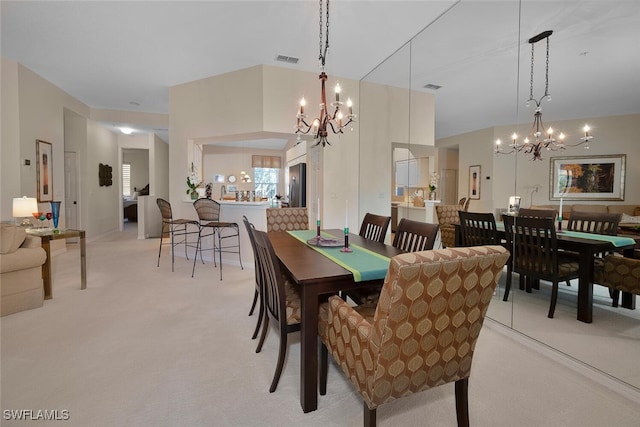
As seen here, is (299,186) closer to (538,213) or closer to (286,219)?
(286,219)

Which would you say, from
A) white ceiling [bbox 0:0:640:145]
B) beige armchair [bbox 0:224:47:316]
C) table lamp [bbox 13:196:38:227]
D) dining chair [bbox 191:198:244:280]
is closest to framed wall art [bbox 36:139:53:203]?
white ceiling [bbox 0:0:640:145]

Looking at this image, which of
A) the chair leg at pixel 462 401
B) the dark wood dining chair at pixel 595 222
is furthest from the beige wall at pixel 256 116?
the chair leg at pixel 462 401

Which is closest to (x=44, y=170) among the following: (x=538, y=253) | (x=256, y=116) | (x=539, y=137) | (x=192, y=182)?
(x=192, y=182)

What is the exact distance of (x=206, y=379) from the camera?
1.97 m

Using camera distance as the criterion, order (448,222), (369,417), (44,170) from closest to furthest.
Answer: (369,417)
(448,222)
(44,170)

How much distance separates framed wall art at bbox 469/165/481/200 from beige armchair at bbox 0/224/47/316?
4375mm

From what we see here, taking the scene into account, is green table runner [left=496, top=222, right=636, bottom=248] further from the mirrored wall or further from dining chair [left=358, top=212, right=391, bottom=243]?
dining chair [left=358, top=212, right=391, bottom=243]

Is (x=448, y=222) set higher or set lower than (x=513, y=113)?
lower

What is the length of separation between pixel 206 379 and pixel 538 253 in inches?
113

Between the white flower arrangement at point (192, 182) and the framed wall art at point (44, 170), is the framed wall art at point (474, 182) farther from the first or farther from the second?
the framed wall art at point (44, 170)

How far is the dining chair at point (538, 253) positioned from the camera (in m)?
2.57

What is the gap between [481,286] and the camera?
4.12ft

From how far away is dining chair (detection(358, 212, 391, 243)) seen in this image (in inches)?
114

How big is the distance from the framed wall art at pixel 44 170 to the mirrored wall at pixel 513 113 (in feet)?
18.7
